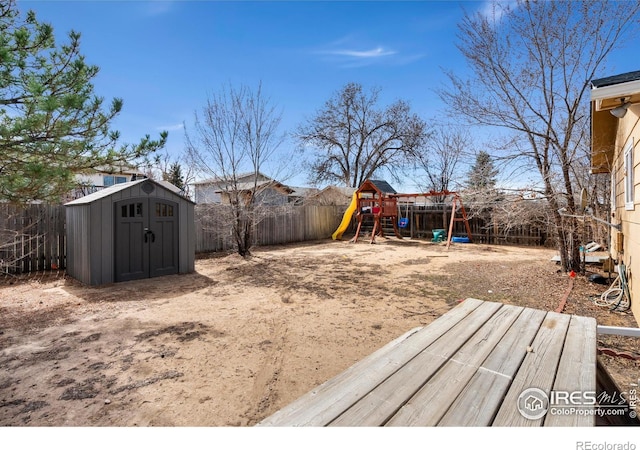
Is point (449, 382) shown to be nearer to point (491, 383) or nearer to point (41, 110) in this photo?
point (491, 383)

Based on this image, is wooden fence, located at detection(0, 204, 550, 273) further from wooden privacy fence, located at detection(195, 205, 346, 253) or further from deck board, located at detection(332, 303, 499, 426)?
deck board, located at detection(332, 303, 499, 426)

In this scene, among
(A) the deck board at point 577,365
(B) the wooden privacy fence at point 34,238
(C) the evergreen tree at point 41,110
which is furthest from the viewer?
(B) the wooden privacy fence at point 34,238

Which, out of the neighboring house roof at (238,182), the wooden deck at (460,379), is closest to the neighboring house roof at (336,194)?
the neighboring house roof at (238,182)

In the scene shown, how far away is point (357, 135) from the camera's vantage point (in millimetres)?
25016

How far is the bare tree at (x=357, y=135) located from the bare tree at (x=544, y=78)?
17800mm

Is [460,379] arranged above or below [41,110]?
below

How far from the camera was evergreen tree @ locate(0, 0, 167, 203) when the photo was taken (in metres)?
4.01

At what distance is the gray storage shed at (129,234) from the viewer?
5.75m

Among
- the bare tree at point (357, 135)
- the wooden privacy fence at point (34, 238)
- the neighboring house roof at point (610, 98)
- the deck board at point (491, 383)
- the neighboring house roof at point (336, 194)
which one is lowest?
the deck board at point (491, 383)

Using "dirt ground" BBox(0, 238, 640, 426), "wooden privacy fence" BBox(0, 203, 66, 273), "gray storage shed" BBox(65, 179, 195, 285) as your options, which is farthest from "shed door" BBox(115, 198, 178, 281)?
"wooden privacy fence" BBox(0, 203, 66, 273)

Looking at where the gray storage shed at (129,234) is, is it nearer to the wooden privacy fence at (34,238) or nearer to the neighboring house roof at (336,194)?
the wooden privacy fence at (34,238)

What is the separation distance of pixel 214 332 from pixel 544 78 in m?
7.21

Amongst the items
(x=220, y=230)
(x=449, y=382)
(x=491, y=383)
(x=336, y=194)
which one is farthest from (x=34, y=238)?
(x=336, y=194)

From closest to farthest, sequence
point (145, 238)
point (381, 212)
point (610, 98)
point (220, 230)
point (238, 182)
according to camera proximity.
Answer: point (610, 98), point (145, 238), point (238, 182), point (220, 230), point (381, 212)
